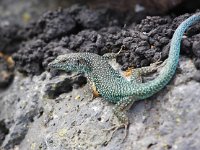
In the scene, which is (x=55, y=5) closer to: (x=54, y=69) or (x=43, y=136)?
(x=54, y=69)

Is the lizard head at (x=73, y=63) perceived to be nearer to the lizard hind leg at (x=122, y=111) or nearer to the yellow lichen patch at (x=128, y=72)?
the yellow lichen patch at (x=128, y=72)

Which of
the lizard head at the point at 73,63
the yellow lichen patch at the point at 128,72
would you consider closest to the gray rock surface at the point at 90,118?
the lizard head at the point at 73,63

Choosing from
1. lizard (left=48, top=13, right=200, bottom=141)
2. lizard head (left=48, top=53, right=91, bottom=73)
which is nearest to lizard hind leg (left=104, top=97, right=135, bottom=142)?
lizard (left=48, top=13, right=200, bottom=141)

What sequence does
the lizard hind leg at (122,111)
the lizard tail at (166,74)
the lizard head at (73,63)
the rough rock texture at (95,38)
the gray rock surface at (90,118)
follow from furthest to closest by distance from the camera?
the lizard head at (73,63) < the rough rock texture at (95,38) < the lizard hind leg at (122,111) < the lizard tail at (166,74) < the gray rock surface at (90,118)

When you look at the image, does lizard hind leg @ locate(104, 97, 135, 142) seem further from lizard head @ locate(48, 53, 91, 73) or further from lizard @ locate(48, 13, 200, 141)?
lizard head @ locate(48, 53, 91, 73)

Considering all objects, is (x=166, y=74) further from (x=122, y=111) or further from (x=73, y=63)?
(x=73, y=63)

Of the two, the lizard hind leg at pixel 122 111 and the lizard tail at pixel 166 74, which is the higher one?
the lizard tail at pixel 166 74

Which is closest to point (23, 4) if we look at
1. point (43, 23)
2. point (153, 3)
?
point (43, 23)
